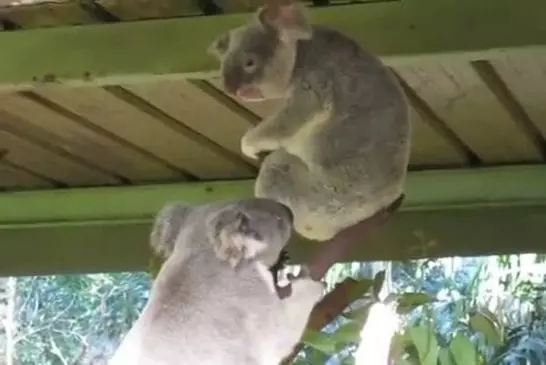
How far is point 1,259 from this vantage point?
1519mm

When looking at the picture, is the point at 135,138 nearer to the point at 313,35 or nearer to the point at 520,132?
the point at 520,132

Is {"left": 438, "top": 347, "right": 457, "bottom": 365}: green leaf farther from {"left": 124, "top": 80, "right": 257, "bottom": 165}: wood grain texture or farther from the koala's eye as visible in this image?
the koala's eye

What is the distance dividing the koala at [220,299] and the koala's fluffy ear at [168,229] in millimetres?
16

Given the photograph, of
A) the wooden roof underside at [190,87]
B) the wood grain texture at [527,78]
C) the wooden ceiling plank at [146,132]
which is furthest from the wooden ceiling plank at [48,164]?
the wood grain texture at [527,78]

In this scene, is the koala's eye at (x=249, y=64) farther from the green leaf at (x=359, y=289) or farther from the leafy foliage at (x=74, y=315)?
the leafy foliage at (x=74, y=315)

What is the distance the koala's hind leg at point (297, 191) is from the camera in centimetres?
65

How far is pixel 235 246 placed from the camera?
0.55 m

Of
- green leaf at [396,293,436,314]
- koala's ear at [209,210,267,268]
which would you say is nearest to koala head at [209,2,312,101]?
koala's ear at [209,210,267,268]

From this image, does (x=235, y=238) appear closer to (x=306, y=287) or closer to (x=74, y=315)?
(x=306, y=287)

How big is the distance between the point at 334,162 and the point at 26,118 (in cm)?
59

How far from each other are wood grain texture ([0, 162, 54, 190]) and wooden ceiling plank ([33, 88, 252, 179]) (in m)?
0.22

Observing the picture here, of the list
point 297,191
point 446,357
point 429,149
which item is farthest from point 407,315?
point 297,191

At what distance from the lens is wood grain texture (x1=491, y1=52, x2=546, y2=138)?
86 centimetres

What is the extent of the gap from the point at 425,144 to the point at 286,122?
0.54 meters
